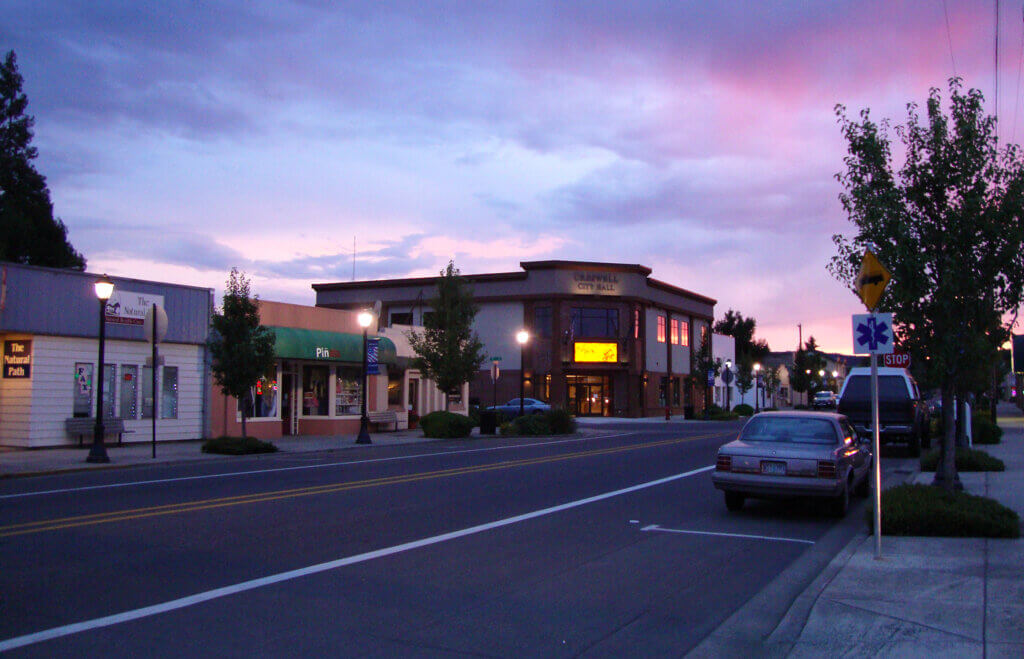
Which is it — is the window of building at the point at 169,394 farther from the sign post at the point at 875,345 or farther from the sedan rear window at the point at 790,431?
the sign post at the point at 875,345

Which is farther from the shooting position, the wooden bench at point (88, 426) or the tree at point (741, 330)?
the tree at point (741, 330)

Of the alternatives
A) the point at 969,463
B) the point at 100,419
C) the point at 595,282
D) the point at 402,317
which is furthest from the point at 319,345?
the point at 402,317

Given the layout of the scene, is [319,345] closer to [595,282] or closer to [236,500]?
[236,500]

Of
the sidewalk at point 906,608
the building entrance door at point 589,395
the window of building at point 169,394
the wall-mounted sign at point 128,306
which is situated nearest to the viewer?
the sidewalk at point 906,608

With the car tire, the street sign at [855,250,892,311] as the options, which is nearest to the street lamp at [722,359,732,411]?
the car tire

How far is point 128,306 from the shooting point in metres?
26.7

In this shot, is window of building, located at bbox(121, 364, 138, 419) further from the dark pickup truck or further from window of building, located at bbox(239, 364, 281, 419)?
the dark pickup truck

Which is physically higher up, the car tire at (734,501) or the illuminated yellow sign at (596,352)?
the illuminated yellow sign at (596,352)

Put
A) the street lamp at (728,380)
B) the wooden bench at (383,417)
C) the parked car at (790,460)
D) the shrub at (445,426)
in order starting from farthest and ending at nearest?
the street lamp at (728,380) < the wooden bench at (383,417) < the shrub at (445,426) < the parked car at (790,460)

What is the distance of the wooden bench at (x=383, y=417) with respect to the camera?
3634cm

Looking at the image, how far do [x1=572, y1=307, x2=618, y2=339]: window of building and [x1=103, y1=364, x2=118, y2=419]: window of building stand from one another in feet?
133

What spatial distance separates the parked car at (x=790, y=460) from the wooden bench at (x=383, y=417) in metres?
24.4

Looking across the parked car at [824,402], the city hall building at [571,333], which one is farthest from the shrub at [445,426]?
the parked car at [824,402]

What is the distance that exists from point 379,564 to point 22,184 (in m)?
46.3
